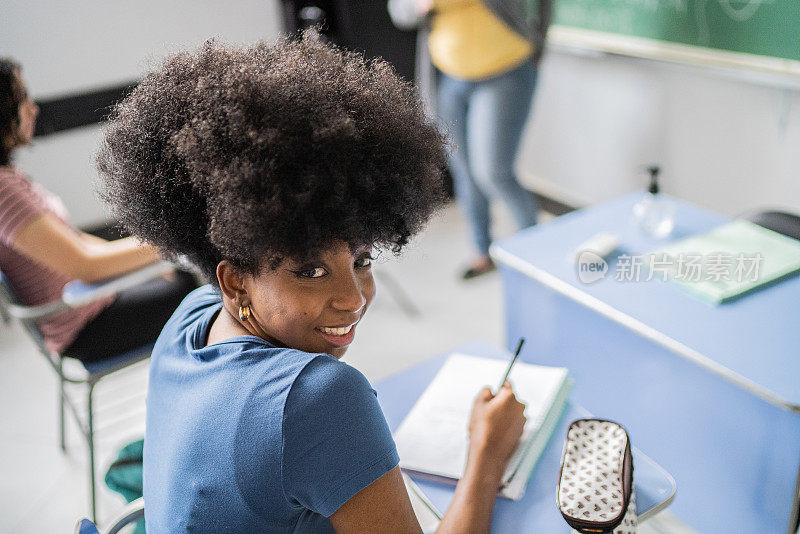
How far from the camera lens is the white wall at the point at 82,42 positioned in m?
3.00

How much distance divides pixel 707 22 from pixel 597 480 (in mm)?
2095

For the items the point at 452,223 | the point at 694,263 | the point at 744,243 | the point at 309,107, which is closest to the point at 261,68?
the point at 309,107

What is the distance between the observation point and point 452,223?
3.60 metres

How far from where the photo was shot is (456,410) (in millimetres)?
1144

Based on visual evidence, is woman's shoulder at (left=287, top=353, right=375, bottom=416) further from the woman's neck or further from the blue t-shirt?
the woman's neck

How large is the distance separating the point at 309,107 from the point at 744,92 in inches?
86.6

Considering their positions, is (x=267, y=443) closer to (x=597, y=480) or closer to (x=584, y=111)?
(x=597, y=480)

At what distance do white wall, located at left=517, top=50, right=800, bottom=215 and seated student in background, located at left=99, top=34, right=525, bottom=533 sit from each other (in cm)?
196

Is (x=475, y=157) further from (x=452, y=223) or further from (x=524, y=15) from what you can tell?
(x=452, y=223)

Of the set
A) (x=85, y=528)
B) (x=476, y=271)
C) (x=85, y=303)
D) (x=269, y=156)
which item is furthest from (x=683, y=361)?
(x=476, y=271)

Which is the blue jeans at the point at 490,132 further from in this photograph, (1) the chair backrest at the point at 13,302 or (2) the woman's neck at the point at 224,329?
(2) the woman's neck at the point at 224,329

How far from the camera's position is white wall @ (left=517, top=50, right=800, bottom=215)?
2381 mm

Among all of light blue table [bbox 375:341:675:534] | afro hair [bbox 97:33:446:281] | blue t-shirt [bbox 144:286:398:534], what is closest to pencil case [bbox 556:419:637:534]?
light blue table [bbox 375:341:675:534]

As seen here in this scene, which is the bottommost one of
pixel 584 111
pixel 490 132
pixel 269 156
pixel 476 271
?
pixel 476 271
